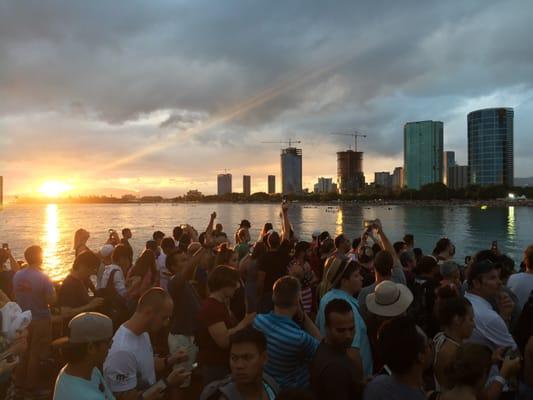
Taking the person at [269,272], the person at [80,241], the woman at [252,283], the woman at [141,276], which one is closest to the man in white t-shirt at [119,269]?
the woman at [141,276]

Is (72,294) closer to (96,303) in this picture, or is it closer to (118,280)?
(96,303)

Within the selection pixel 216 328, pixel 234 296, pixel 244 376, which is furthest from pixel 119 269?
pixel 244 376

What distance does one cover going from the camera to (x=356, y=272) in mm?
3990

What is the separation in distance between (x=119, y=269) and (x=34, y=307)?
43.9 inches

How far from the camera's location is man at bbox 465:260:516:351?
3.32 metres

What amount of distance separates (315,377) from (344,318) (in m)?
0.44

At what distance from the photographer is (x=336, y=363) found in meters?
2.69

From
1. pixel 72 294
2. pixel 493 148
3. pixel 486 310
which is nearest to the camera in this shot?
pixel 486 310

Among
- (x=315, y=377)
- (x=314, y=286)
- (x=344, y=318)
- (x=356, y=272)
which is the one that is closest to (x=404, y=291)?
(x=356, y=272)

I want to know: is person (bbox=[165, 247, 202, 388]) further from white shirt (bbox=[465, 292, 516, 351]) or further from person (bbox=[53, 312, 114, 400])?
white shirt (bbox=[465, 292, 516, 351])

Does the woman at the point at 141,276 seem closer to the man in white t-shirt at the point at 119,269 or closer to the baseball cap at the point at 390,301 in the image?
the man in white t-shirt at the point at 119,269

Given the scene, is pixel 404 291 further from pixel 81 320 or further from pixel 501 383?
pixel 81 320

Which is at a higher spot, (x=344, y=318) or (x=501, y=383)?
(x=344, y=318)

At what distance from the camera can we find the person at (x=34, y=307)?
5.05 metres
